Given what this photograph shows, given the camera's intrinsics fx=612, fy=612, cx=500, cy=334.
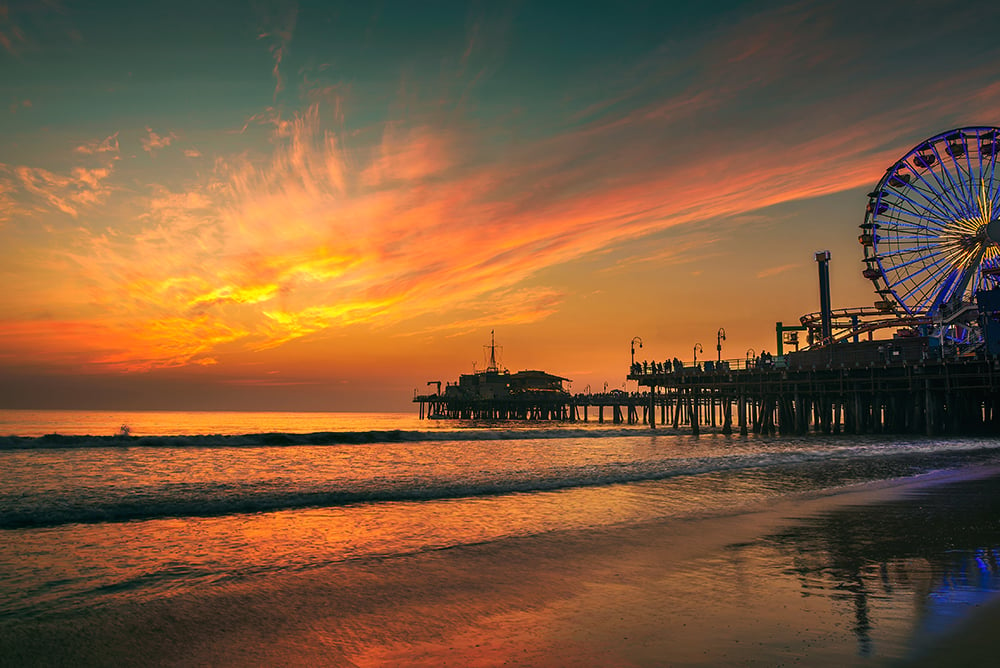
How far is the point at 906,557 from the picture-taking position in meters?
9.16

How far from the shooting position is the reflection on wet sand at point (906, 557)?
645 centimetres

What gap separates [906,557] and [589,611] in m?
5.59

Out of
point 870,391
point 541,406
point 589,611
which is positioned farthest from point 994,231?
point 541,406

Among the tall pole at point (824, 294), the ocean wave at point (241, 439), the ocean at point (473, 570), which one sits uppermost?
the tall pole at point (824, 294)

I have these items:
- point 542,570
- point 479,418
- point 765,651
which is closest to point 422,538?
point 542,570

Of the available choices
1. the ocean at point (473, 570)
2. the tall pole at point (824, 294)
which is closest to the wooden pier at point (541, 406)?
the tall pole at point (824, 294)

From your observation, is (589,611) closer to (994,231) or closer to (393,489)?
(393,489)

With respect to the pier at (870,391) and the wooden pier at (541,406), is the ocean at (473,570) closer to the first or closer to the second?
the pier at (870,391)

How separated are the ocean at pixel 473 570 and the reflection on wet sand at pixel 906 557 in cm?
5

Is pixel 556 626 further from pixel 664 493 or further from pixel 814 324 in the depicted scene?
pixel 814 324

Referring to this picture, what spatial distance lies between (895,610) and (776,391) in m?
57.6

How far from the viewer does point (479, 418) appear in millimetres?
141625

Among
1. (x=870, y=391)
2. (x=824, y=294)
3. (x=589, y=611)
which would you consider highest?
(x=824, y=294)

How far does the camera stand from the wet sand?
5492mm
